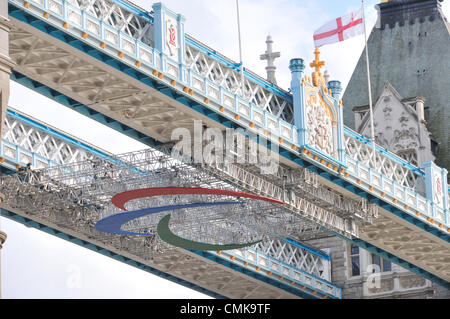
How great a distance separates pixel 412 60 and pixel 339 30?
25.8 m

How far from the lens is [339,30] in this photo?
224ft

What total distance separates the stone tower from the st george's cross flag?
22039 mm

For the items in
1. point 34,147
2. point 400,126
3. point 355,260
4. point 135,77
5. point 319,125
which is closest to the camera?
point 135,77

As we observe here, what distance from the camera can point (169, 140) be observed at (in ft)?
188

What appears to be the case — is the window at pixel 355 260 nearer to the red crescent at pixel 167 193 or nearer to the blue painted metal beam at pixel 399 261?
the blue painted metal beam at pixel 399 261

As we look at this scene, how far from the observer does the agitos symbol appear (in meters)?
57.5

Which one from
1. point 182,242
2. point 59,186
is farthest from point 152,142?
point 182,242

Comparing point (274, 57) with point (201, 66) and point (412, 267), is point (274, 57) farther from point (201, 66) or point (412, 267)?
point (201, 66)

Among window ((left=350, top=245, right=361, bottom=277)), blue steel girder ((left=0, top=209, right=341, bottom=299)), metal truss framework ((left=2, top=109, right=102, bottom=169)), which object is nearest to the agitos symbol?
metal truss framework ((left=2, top=109, right=102, bottom=169))

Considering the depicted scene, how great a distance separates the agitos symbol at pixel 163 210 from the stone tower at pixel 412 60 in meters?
28.1

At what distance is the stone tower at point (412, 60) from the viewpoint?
90688mm

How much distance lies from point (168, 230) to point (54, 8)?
17.5 m

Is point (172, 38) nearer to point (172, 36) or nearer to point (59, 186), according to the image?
point (172, 36)
